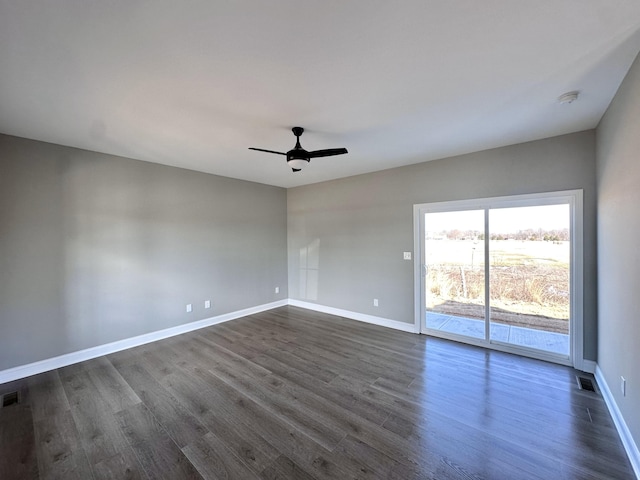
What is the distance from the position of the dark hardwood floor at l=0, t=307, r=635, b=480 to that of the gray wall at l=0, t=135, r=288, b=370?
1.90 ft

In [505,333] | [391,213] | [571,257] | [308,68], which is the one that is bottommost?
[505,333]

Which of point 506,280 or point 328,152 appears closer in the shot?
point 328,152

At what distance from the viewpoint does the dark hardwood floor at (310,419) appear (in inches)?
70.9

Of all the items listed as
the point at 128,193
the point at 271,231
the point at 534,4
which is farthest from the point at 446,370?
the point at 128,193

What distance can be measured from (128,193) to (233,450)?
142 inches

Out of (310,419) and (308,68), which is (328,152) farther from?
(310,419)

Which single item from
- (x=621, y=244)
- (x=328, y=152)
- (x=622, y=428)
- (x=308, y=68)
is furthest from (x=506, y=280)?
(x=308, y=68)

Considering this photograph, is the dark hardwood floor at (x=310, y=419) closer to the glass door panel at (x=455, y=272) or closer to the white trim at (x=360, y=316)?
the glass door panel at (x=455, y=272)

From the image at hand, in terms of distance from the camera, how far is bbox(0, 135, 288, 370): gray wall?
9.89ft

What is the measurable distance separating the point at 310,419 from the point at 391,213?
10.8 feet

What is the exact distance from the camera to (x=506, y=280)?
3580 mm

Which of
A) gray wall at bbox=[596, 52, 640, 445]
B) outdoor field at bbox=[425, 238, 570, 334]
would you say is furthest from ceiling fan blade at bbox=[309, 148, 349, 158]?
outdoor field at bbox=[425, 238, 570, 334]

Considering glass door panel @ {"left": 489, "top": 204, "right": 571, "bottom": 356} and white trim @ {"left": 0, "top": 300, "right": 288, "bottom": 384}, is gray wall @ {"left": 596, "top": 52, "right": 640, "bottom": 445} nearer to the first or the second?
glass door panel @ {"left": 489, "top": 204, "right": 571, "bottom": 356}

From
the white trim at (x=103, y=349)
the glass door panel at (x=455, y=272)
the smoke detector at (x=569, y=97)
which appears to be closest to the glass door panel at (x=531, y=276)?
the glass door panel at (x=455, y=272)
